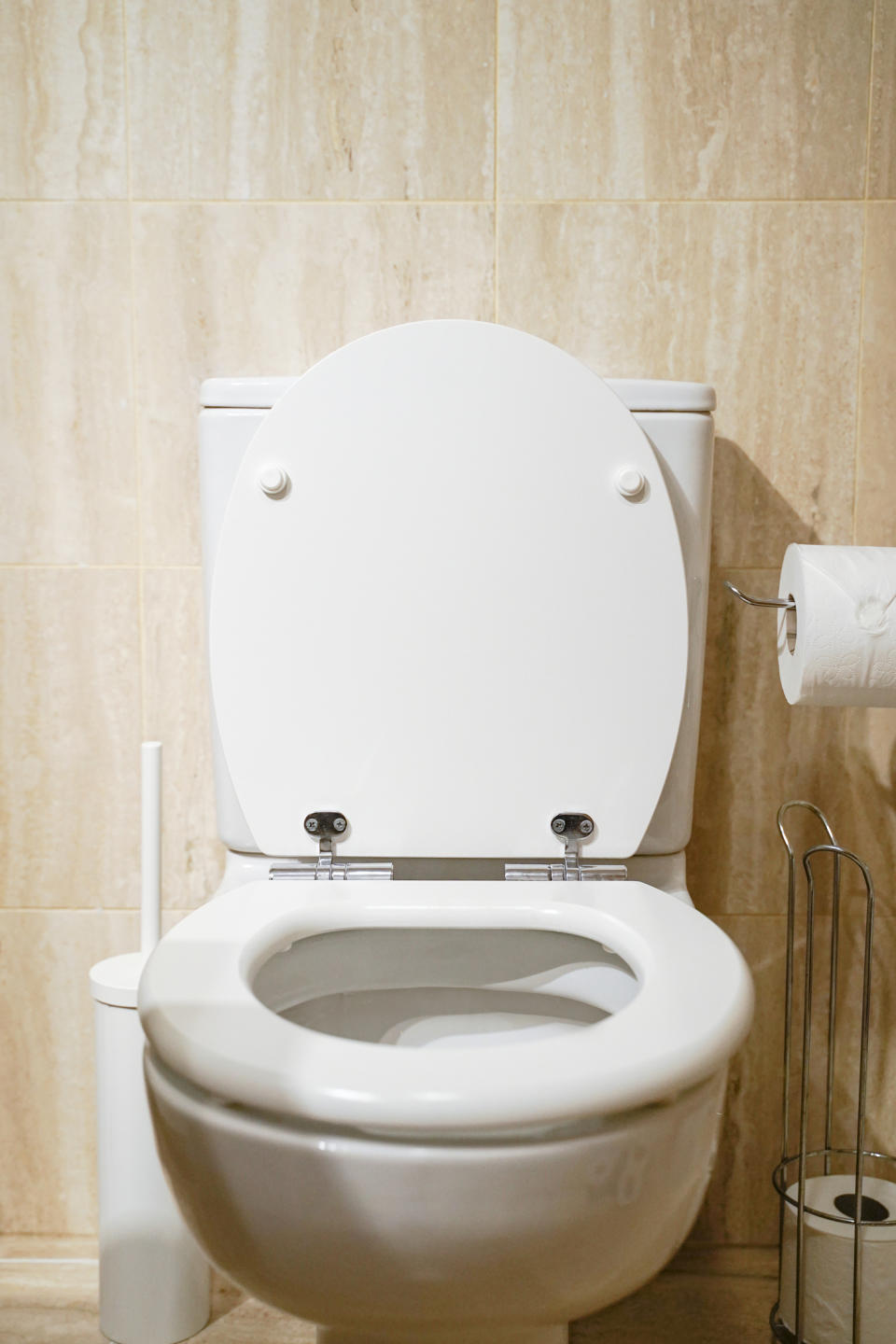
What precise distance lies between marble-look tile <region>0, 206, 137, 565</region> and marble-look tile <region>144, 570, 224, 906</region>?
64 millimetres

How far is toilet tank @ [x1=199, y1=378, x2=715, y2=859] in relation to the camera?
92cm

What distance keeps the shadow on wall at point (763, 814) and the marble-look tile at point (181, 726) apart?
505mm

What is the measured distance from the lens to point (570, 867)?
35.4 inches

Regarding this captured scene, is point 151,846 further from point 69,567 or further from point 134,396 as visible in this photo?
point 134,396

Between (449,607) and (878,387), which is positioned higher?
(878,387)

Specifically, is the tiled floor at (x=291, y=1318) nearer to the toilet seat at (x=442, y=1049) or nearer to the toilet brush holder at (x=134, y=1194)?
the toilet brush holder at (x=134, y=1194)

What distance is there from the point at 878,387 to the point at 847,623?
1.05 feet

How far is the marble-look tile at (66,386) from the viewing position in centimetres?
106

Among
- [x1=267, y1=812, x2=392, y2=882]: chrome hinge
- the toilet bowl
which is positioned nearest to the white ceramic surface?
the toilet bowl

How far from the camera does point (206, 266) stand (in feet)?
3.48

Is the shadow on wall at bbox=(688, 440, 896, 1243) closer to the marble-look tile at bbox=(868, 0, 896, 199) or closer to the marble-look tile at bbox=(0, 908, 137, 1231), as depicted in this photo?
the marble-look tile at bbox=(868, 0, 896, 199)

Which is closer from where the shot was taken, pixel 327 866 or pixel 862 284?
pixel 327 866

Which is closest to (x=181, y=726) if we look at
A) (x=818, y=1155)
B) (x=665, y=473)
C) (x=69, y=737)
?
(x=69, y=737)

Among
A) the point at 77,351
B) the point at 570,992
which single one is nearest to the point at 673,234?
the point at 77,351
